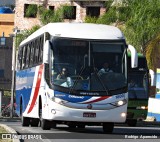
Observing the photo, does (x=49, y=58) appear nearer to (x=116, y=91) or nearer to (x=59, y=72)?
(x=59, y=72)

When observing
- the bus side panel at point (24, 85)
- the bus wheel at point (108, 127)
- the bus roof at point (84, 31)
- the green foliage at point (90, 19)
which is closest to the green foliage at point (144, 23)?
the green foliage at point (90, 19)

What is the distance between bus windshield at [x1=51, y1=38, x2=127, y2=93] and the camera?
2436 cm

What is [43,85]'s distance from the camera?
25.4 m

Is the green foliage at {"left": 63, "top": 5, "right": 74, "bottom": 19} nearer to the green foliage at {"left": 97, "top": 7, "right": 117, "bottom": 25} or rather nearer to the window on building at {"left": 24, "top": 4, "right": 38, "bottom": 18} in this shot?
the window on building at {"left": 24, "top": 4, "right": 38, "bottom": 18}

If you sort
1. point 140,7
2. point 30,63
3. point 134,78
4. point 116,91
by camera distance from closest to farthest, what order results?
1. point 116,91
2. point 30,63
3. point 134,78
4. point 140,7

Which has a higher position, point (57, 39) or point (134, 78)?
point (57, 39)

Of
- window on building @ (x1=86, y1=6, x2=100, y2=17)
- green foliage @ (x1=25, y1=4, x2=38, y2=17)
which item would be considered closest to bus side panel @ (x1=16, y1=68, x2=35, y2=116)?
window on building @ (x1=86, y1=6, x2=100, y2=17)

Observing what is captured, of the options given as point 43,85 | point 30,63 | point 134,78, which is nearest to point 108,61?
point 43,85

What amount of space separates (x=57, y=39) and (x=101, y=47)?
4.46 feet

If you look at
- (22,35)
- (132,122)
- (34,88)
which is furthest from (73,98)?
(22,35)

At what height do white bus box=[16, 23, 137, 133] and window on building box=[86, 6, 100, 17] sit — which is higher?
white bus box=[16, 23, 137, 133]

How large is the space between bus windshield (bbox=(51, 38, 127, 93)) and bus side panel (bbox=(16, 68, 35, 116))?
11.7ft

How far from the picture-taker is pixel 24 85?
31.2 m

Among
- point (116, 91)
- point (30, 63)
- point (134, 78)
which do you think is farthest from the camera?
point (134, 78)
